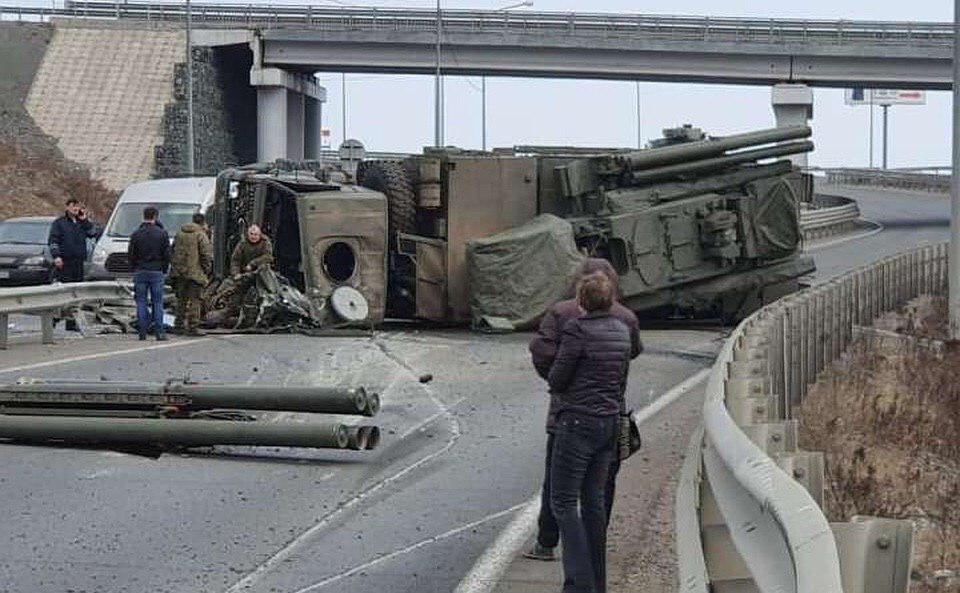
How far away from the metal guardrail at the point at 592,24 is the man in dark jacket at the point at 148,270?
4630 cm

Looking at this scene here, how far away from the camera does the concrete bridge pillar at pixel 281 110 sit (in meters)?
68.9

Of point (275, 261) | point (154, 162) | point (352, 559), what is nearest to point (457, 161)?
point (275, 261)

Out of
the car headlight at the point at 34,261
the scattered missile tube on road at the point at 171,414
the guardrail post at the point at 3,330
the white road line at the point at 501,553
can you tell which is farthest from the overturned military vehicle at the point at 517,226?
the white road line at the point at 501,553

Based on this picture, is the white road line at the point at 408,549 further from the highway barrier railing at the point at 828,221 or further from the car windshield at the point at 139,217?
the highway barrier railing at the point at 828,221

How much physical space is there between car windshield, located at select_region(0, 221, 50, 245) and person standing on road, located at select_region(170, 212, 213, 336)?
1173 cm

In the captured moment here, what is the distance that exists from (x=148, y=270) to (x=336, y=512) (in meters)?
12.0

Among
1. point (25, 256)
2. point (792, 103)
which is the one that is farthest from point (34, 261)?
point (792, 103)

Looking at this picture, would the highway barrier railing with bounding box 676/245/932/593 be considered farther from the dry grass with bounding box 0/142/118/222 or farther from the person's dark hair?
the dry grass with bounding box 0/142/118/222

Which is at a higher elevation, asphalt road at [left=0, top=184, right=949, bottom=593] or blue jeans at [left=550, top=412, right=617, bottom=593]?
blue jeans at [left=550, top=412, right=617, bottom=593]

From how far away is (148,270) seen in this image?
73.4ft

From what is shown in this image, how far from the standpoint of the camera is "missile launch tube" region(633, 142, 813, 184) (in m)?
25.2

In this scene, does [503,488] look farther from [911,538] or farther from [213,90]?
[213,90]

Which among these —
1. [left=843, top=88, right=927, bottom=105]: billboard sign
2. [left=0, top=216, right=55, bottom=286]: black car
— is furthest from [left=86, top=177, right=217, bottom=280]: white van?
[left=843, top=88, right=927, bottom=105]: billboard sign

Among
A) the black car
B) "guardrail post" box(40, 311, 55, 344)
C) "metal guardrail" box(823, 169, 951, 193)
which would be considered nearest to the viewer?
"guardrail post" box(40, 311, 55, 344)
